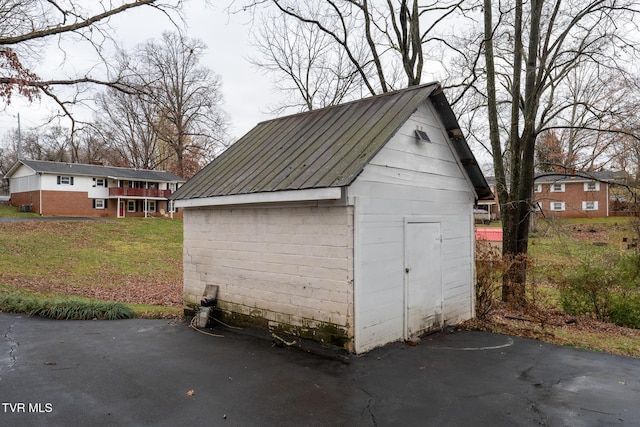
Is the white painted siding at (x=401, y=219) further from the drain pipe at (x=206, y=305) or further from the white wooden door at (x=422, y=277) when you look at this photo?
the drain pipe at (x=206, y=305)

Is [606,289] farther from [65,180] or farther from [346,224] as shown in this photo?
[65,180]

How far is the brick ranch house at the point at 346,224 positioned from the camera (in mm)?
6051

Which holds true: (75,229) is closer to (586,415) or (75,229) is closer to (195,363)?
(195,363)

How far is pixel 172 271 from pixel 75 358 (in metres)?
13.6

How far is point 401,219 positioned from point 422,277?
1221 millimetres

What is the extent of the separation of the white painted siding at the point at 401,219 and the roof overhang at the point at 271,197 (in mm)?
335

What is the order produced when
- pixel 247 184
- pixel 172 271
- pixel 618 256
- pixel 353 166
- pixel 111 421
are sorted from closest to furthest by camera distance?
1. pixel 111 421
2. pixel 353 166
3. pixel 247 184
4. pixel 618 256
5. pixel 172 271

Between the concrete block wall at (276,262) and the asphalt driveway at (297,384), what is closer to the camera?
the asphalt driveway at (297,384)

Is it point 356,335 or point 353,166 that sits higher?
point 353,166

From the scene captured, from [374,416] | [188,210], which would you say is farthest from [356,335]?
[188,210]

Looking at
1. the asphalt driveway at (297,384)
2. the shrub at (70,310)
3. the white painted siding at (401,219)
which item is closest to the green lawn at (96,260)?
the shrub at (70,310)

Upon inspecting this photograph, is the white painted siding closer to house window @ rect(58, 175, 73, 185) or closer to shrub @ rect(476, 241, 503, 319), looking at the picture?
shrub @ rect(476, 241, 503, 319)

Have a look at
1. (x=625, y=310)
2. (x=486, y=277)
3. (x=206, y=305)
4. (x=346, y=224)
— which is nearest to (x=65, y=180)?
(x=206, y=305)

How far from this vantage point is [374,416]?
4258mm
